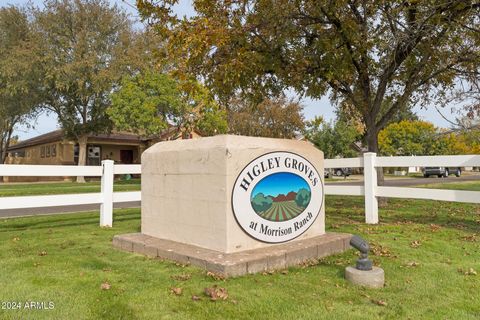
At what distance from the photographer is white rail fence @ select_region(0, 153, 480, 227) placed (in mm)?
7012

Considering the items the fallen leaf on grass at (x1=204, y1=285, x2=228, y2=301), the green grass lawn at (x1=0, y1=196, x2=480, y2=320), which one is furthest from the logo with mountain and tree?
the fallen leaf on grass at (x1=204, y1=285, x2=228, y2=301)

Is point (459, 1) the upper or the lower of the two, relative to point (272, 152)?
upper

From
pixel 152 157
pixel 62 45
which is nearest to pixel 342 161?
pixel 152 157

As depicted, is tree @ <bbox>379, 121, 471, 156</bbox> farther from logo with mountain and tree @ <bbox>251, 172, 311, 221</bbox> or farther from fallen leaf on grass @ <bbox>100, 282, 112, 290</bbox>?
fallen leaf on grass @ <bbox>100, 282, 112, 290</bbox>

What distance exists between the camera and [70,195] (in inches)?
295

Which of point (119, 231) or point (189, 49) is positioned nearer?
point (119, 231)

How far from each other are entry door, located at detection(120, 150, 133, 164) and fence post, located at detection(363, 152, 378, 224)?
1318 inches

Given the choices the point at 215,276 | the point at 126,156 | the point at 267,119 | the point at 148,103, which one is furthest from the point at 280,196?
the point at 126,156

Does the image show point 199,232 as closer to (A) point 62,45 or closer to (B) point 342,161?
(B) point 342,161

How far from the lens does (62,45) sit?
27.1m

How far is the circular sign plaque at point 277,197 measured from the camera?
16.8ft

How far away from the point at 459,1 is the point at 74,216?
32.7 feet

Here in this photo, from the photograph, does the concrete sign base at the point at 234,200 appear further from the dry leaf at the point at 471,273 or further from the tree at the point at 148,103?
the tree at the point at 148,103

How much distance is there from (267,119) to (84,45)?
60.9ft
